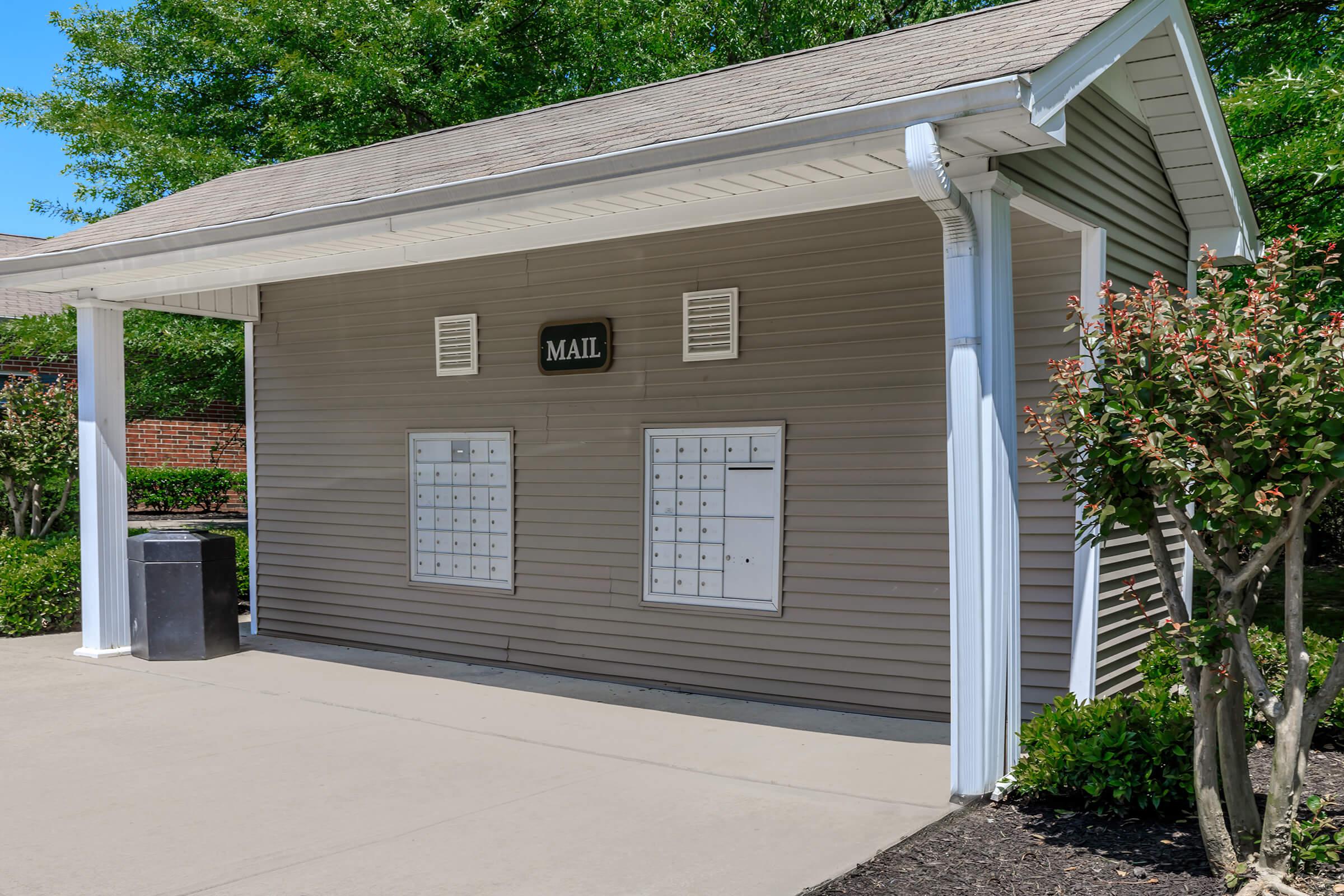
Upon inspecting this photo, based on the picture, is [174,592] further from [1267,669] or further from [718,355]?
[1267,669]

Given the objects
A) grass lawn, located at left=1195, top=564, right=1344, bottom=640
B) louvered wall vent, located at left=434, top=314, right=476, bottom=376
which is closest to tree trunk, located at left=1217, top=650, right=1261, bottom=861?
grass lawn, located at left=1195, top=564, right=1344, bottom=640

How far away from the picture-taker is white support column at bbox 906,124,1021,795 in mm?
4980

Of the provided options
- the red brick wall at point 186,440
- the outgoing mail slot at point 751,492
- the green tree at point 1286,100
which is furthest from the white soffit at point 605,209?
the red brick wall at point 186,440

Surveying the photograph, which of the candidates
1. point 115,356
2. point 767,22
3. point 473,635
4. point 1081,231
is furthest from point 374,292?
point 767,22

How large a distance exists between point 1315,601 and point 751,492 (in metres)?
7.66

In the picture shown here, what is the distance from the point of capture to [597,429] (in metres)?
8.09

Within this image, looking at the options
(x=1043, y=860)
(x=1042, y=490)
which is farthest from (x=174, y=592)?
(x=1043, y=860)

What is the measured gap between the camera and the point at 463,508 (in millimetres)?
8883

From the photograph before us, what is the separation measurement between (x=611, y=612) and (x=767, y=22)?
11.4 m

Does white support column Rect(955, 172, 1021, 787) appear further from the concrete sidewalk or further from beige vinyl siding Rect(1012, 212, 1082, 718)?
beige vinyl siding Rect(1012, 212, 1082, 718)

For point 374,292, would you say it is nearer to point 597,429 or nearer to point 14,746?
point 597,429

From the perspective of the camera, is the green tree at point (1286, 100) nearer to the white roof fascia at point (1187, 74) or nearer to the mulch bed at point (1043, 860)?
the white roof fascia at point (1187, 74)

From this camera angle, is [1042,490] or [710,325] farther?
[710,325]

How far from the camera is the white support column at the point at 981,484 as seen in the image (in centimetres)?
498
